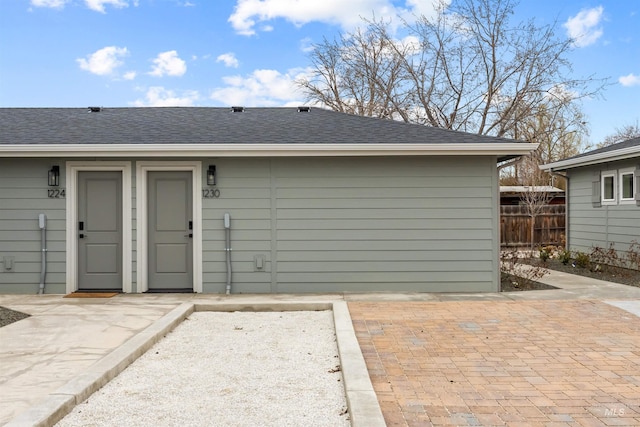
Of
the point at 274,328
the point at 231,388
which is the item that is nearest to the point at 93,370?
the point at 231,388

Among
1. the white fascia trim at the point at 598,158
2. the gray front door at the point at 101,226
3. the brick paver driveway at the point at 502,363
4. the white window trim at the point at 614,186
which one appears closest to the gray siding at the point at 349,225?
the brick paver driveway at the point at 502,363

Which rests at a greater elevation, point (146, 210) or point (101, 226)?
point (146, 210)

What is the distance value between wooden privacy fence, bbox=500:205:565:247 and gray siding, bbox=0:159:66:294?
1307 centimetres

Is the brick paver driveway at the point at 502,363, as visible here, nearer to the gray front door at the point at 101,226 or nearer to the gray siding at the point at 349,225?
the gray siding at the point at 349,225

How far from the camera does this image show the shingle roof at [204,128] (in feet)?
24.6

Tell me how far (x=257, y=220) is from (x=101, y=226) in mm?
2379

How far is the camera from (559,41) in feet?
66.2

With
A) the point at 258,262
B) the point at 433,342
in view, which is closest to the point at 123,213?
the point at 258,262

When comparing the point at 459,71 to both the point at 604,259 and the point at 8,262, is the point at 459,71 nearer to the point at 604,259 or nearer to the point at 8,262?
the point at 604,259

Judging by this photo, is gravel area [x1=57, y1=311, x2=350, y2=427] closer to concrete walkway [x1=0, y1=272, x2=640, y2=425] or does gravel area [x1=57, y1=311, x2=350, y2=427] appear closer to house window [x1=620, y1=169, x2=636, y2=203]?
concrete walkway [x1=0, y1=272, x2=640, y2=425]

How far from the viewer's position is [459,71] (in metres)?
21.5

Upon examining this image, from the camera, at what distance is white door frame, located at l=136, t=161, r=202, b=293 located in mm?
7598

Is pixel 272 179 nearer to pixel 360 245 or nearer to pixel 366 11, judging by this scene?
pixel 360 245

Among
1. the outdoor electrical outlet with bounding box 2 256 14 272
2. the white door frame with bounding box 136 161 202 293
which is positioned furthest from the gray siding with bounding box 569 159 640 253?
the outdoor electrical outlet with bounding box 2 256 14 272
